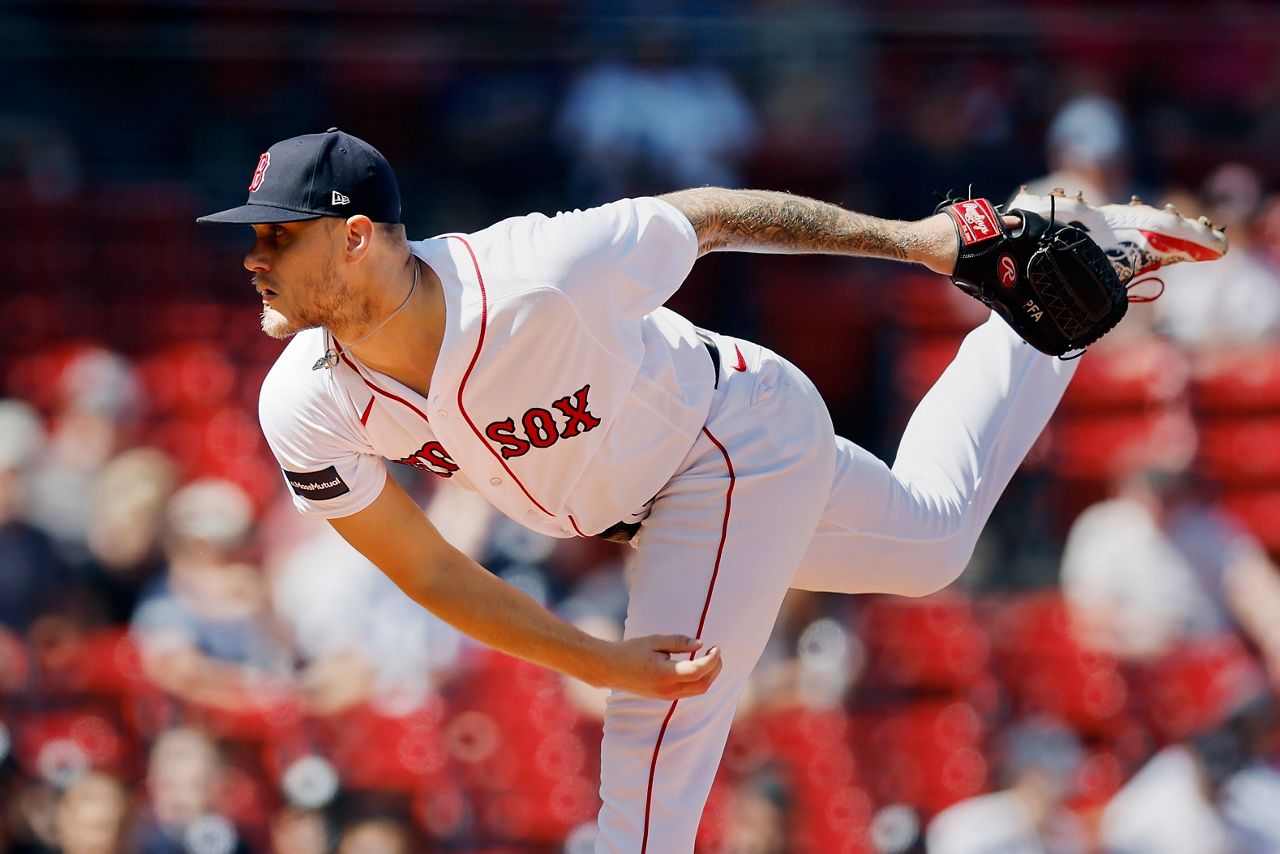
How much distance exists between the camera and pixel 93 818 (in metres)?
5.23

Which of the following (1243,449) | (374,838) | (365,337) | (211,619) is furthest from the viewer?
(1243,449)

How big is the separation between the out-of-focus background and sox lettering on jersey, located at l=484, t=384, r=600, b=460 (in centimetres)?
241

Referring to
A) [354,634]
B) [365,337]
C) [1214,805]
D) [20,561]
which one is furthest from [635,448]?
[20,561]

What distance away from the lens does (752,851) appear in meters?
5.20

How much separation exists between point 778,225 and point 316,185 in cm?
85

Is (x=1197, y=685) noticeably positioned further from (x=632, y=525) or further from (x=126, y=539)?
(x=126, y=539)

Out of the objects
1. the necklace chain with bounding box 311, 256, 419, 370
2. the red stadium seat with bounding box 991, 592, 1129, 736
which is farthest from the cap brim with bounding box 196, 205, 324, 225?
the red stadium seat with bounding box 991, 592, 1129, 736

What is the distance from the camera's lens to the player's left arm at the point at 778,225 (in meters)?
3.19

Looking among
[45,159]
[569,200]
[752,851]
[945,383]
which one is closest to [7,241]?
[45,159]

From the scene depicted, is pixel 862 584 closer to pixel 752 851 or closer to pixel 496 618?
pixel 496 618

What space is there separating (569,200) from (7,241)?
2404 mm

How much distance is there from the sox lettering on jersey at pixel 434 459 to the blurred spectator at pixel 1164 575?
10.9 ft

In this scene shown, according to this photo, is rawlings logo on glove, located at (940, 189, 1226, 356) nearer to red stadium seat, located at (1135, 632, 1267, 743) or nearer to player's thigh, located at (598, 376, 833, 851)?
player's thigh, located at (598, 376, 833, 851)

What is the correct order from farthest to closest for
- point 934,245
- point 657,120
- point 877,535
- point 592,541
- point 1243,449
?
point 657,120, point 1243,449, point 592,541, point 877,535, point 934,245
